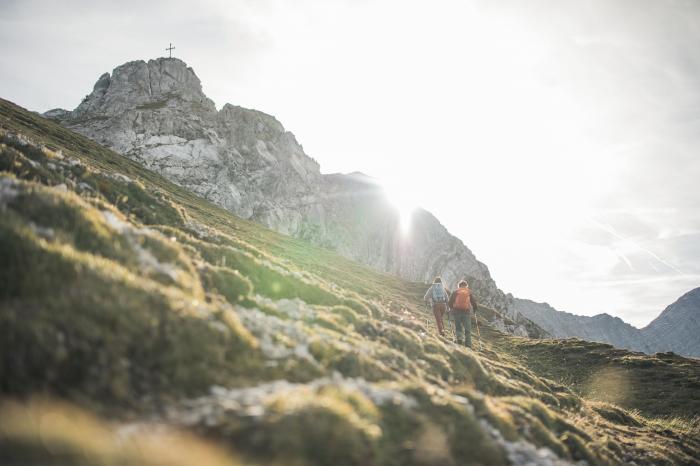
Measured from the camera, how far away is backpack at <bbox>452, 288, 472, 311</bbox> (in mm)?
25344

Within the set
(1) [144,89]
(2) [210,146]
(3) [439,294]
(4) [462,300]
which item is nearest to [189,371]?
(4) [462,300]

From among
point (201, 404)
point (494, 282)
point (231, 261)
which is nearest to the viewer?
point (201, 404)

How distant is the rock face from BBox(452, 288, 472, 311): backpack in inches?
4102

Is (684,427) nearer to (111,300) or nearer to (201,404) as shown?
(201,404)

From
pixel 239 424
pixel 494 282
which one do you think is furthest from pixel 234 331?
pixel 494 282

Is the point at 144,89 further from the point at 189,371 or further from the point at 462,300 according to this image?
the point at 189,371

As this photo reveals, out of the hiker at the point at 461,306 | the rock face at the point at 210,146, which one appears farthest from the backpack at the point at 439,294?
the rock face at the point at 210,146

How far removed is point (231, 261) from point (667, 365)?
50162 mm

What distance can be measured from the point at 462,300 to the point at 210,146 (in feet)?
473

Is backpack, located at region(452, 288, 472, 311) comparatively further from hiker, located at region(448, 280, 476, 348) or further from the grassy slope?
the grassy slope

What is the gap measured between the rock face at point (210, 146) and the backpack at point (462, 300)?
104 metres

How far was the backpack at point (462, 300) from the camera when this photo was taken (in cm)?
2534

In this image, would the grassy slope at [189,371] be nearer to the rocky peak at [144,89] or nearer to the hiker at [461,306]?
the hiker at [461,306]

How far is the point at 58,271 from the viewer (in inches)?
306
